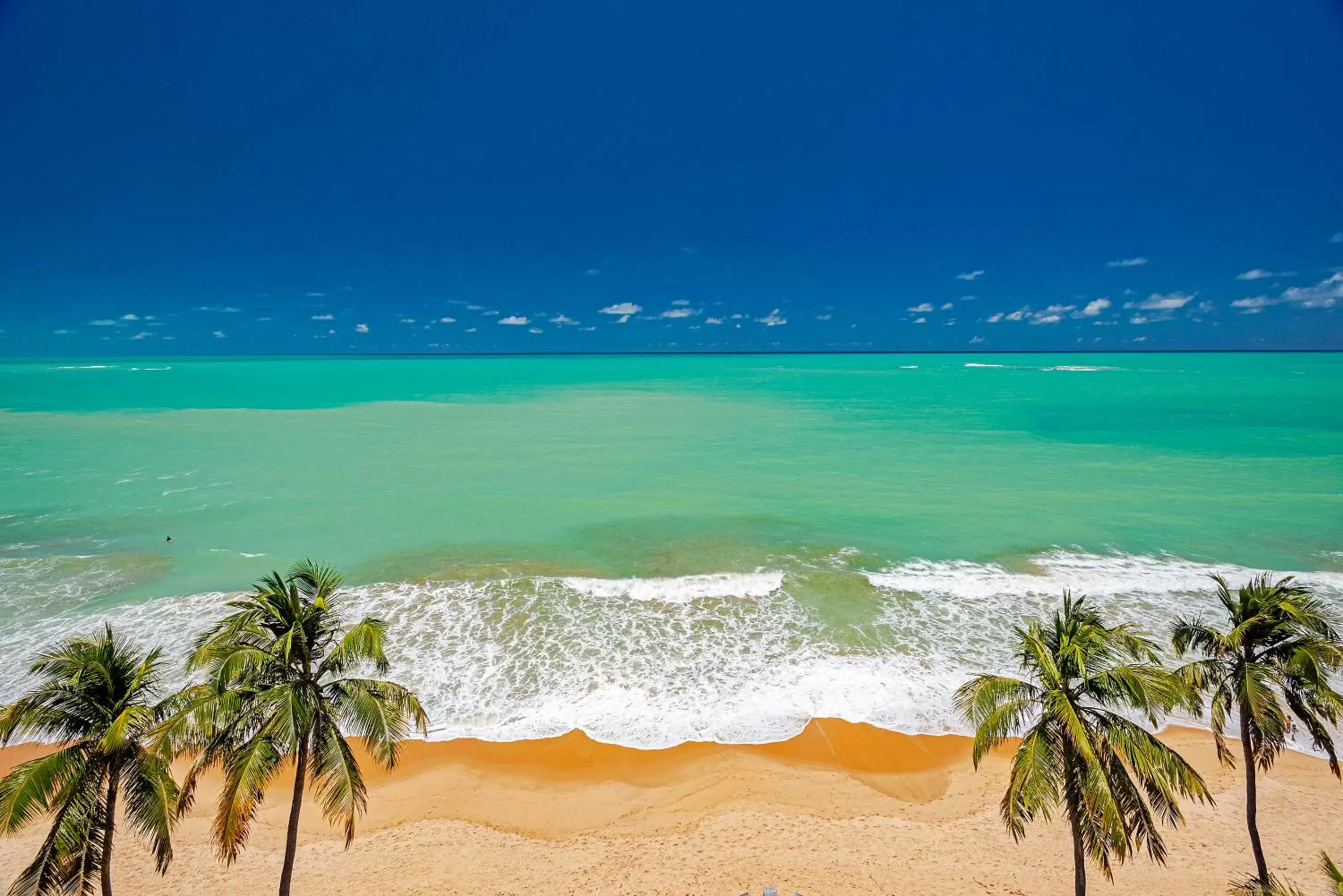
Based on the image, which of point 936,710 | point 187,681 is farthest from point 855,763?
point 187,681

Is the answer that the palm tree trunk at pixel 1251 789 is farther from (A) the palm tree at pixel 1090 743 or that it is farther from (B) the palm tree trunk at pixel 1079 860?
(B) the palm tree trunk at pixel 1079 860

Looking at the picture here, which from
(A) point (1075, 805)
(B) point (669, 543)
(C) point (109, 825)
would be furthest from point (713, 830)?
(B) point (669, 543)

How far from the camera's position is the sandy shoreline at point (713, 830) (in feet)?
37.3

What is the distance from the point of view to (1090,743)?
8.70 metres

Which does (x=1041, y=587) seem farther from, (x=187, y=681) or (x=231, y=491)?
(x=231, y=491)

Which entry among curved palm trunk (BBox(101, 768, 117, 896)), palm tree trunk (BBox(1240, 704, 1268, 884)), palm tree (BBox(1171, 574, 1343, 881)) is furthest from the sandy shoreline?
curved palm trunk (BBox(101, 768, 117, 896))

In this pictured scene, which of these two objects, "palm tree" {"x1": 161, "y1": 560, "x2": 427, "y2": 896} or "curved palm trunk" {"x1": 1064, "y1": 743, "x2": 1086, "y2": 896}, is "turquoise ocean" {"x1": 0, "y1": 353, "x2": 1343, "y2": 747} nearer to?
"curved palm trunk" {"x1": 1064, "y1": 743, "x2": 1086, "y2": 896}

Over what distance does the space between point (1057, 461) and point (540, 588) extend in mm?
41266

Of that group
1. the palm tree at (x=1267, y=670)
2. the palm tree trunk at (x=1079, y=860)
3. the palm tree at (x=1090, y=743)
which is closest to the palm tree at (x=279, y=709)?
the palm tree at (x=1090, y=743)

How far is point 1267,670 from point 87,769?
17.6 m

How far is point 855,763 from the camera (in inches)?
574

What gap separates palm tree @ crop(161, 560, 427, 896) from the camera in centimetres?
835

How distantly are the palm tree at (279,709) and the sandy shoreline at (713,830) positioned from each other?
325 cm

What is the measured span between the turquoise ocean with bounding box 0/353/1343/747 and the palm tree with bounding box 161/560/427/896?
23.1ft
